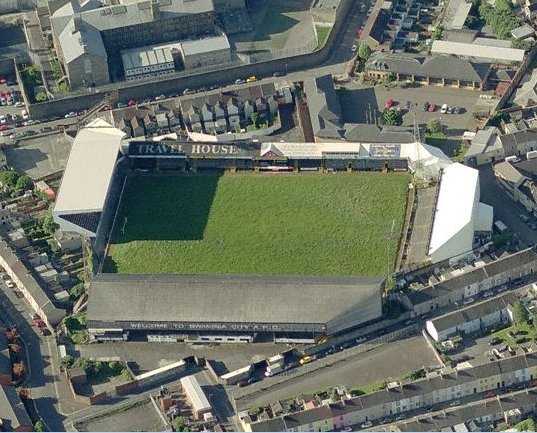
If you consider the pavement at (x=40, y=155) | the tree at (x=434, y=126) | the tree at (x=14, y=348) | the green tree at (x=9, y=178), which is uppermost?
the tree at (x=434, y=126)

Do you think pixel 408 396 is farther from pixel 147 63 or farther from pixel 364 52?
pixel 147 63

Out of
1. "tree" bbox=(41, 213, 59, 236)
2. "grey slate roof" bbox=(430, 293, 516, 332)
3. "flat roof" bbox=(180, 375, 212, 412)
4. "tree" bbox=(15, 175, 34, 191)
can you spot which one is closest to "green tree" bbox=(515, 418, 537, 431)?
"grey slate roof" bbox=(430, 293, 516, 332)

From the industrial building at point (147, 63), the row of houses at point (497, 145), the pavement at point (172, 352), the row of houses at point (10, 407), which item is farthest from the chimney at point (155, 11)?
the row of houses at point (10, 407)

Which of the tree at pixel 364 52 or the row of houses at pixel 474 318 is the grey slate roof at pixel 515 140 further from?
the row of houses at pixel 474 318

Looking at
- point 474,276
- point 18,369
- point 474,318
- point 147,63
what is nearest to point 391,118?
point 474,276

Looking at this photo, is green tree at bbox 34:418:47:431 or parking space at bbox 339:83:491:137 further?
parking space at bbox 339:83:491:137

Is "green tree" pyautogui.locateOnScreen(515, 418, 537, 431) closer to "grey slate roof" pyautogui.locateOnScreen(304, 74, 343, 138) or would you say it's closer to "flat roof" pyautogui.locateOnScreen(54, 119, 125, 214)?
"grey slate roof" pyautogui.locateOnScreen(304, 74, 343, 138)
